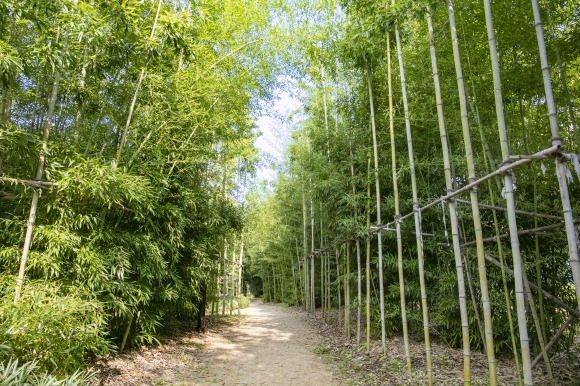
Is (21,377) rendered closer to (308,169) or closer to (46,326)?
(46,326)

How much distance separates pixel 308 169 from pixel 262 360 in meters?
3.56

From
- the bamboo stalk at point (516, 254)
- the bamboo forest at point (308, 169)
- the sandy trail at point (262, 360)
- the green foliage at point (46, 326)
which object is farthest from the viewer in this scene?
the sandy trail at point (262, 360)

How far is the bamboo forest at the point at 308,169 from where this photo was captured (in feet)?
8.31

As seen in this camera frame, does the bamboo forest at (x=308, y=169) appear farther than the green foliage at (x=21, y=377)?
Yes

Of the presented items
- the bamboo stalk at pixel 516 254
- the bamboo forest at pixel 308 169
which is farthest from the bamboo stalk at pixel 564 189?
the bamboo stalk at pixel 516 254

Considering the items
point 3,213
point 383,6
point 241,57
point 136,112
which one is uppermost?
point 241,57

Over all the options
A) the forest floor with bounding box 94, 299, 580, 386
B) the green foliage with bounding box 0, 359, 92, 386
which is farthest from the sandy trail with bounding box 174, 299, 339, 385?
the green foliage with bounding box 0, 359, 92, 386

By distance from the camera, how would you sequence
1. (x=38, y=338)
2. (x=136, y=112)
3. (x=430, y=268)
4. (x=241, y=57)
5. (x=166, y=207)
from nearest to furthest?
(x=38, y=338) → (x=136, y=112) → (x=166, y=207) → (x=430, y=268) → (x=241, y=57)

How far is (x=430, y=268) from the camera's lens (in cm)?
502

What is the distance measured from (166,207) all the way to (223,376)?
2207 mm

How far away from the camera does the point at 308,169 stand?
6715 millimetres

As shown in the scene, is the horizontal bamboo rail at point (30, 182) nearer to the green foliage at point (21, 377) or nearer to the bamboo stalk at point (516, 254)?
the green foliage at point (21, 377)

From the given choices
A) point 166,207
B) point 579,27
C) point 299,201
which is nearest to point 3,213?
point 166,207

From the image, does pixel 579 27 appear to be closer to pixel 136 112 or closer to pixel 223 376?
pixel 136 112
